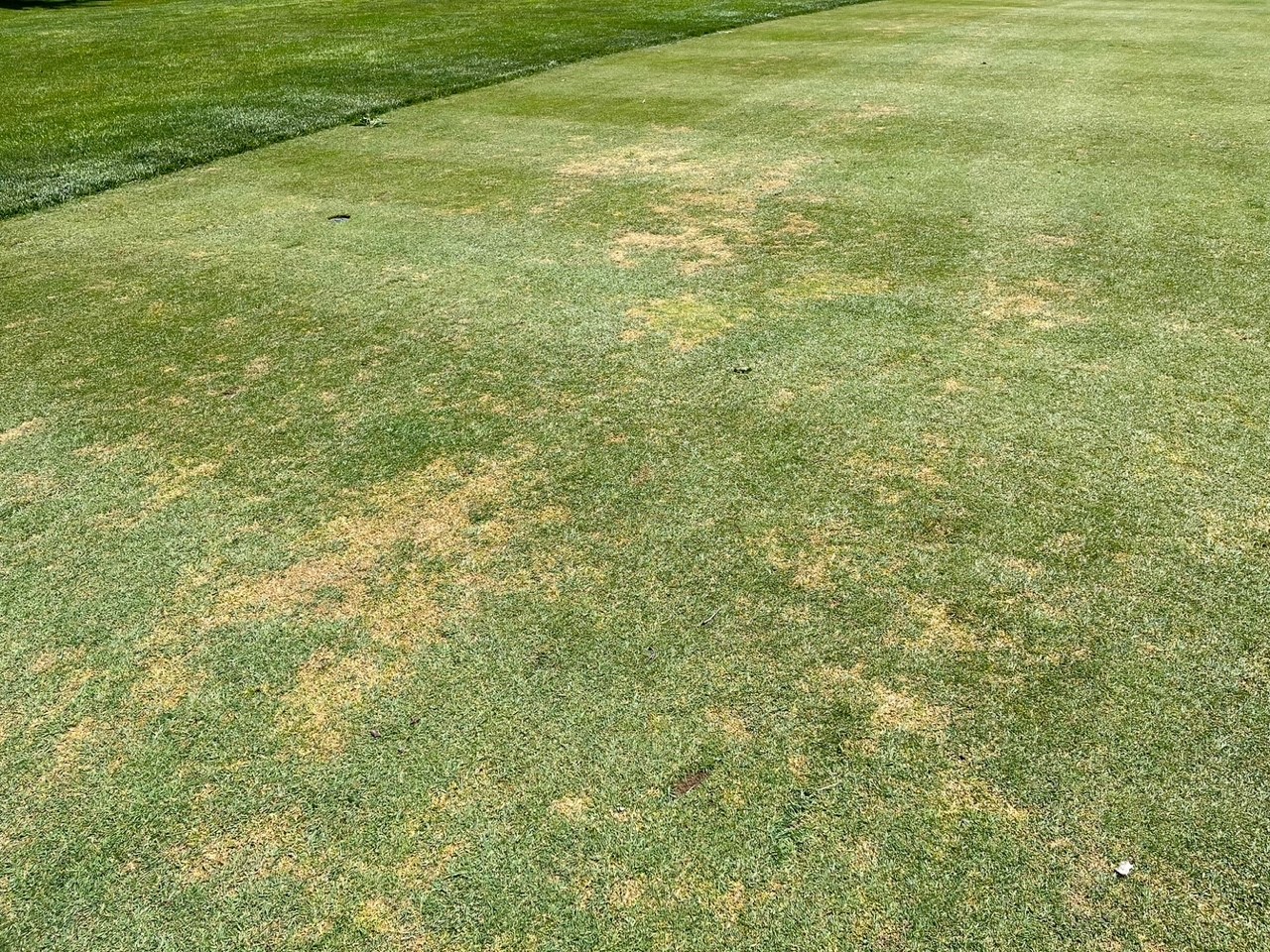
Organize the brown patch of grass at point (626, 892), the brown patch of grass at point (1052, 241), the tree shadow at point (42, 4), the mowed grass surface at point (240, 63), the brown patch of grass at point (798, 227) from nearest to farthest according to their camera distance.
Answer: the brown patch of grass at point (626, 892) < the brown patch of grass at point (1052, 241) < the brown patch of grass at point (798, 227) < the mowed grass surface at point (240, 63) < the tree shadow at point (42, 4)

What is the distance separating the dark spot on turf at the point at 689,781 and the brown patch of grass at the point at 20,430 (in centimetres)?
307

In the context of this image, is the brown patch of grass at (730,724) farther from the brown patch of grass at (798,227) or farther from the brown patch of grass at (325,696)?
the brown patch of grass at (798,227)

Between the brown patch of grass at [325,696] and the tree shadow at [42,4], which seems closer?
the brown patch of grass at [325,696]

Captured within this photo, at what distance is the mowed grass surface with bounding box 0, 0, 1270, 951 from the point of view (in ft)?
6.54

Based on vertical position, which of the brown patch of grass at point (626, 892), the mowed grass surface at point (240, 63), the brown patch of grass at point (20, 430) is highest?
the mowed grass surface at point (240, 63)

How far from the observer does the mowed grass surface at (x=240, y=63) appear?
7.94 m

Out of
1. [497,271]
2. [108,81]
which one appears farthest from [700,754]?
[108,81]

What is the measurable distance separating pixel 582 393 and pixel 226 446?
4.50 feet

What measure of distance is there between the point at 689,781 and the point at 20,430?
124 inches

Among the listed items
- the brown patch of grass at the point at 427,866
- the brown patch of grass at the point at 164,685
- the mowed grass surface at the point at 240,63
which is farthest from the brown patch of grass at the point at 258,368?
the mowed grass surface at the point at 240,63

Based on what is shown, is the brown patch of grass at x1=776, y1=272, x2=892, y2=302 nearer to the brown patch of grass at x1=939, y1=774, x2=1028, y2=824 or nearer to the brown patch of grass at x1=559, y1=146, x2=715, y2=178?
→ the brown patch of grass at x1=559, y1=146, x2=715, y2=178

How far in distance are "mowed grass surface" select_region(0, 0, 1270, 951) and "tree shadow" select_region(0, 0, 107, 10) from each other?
18061mm

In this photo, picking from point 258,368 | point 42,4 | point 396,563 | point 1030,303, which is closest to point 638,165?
point 1030,303

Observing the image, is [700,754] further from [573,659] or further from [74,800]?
[74,800]
